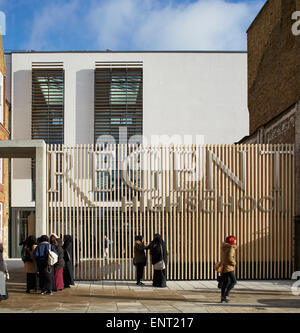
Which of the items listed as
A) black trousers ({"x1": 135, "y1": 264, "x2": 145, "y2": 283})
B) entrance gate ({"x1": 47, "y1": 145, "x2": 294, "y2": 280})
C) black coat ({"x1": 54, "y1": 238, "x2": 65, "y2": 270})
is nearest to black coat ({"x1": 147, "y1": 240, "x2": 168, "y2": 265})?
black trousers ({"x1": 135, "y1": 264, "x2": 145, "y2": 283})

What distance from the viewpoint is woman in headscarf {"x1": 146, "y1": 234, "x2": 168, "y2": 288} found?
14.5m

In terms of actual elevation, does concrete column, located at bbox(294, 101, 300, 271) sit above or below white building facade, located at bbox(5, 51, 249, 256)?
below

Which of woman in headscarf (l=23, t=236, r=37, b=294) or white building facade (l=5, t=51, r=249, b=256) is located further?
white building facade (l=5, t=51, r=249, b=256)

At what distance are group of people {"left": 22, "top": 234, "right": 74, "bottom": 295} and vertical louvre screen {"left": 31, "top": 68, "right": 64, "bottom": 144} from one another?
17.4m

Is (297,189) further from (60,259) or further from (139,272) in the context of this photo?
(60,259)

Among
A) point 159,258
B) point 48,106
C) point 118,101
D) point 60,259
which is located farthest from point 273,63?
point 48,106

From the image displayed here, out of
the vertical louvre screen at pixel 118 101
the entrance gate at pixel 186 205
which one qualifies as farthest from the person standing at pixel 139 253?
the vertical louvre screen at pixel 118 101

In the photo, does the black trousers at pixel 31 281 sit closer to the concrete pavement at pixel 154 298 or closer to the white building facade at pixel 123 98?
the concrete pavement at pixel 154 298

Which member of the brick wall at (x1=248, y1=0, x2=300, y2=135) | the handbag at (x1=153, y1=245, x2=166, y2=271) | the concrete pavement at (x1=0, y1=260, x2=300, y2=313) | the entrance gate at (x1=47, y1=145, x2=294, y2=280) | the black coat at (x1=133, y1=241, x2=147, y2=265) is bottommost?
the concrete pavement at (x1=0, y1=260, x2=300, y2=313)

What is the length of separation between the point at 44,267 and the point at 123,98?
19178 millimetres

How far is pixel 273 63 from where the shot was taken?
64.6 ft

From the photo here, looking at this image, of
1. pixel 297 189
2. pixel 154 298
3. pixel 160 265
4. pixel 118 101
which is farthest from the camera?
pixel 118 101

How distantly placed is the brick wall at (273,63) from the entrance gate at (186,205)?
2.38 m

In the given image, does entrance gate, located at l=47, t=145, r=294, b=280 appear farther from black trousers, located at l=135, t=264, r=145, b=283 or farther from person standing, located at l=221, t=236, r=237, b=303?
person standing, located at l=221, t=236, r=237, b=303
